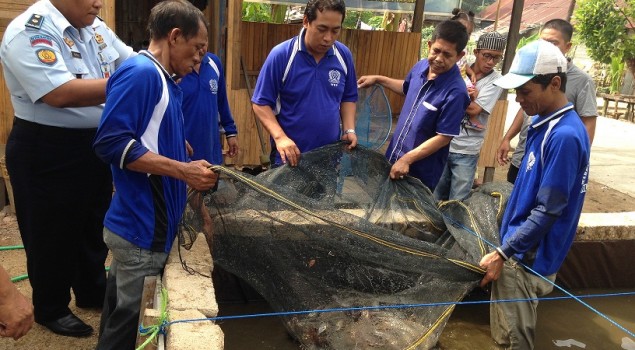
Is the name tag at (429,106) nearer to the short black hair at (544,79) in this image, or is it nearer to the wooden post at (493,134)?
the short black hair at (544,79)

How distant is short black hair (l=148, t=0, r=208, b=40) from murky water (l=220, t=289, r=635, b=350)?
2.08 m

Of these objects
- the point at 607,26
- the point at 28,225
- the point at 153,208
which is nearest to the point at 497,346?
the point at 153,208

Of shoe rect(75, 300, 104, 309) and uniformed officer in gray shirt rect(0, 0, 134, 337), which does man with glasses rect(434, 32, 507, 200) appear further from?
shoe rect(75, 300, 104, 309)

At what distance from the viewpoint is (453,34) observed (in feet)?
12.0

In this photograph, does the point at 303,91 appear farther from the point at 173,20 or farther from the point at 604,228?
the point at 604,228

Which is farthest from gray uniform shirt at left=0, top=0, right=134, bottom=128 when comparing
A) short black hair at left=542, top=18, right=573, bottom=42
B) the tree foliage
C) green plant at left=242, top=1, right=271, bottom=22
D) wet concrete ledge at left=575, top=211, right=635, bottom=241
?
the tree foliage

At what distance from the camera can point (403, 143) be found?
400 cm

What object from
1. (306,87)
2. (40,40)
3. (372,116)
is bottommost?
(372,116)

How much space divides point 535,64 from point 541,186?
0.64m

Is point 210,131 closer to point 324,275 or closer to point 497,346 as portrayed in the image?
point 324,275

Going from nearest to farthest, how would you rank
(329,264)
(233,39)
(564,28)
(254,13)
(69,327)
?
(329,264), (69,327), (564,28), (233,39), (254,13)

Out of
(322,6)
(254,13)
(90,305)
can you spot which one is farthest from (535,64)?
(254,13)

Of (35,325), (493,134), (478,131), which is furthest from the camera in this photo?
(493,134)

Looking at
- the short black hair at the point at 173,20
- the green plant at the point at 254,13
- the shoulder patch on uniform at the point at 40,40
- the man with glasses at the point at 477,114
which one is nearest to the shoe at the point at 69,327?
the shoulder patch on uniform at the point at 40,40
